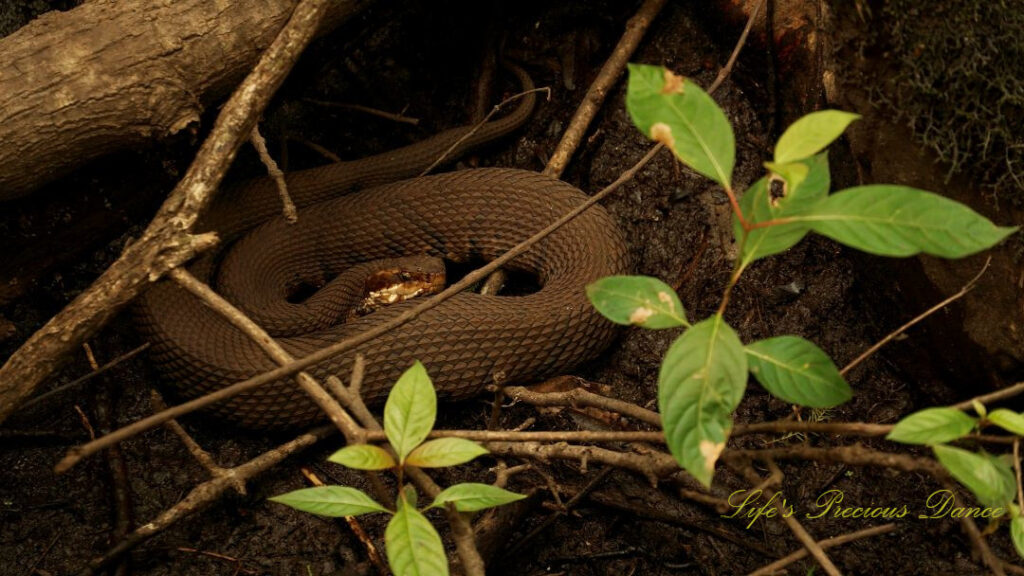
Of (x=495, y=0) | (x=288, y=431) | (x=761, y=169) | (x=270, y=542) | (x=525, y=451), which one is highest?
(x=495, y=0)

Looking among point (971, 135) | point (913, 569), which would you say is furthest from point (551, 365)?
point (971, 135)

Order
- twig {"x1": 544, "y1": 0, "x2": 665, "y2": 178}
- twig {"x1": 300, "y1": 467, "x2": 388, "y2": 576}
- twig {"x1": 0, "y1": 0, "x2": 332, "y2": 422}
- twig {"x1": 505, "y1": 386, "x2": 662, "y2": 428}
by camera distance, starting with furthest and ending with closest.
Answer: twig {"x1": 544, "y1": 0, "x2": 665, "y2": 178}
twig {"x1": 300, "y1": 467, "x2": 388, "y2": 576}
twig {"x1": 0, "y1": 0, "x2": 332, "y2": 422}
twig {"x1": 505, "y1": 386, "x2": 662, "y2": 428}

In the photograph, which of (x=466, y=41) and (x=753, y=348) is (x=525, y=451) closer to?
(x=753, y=348)

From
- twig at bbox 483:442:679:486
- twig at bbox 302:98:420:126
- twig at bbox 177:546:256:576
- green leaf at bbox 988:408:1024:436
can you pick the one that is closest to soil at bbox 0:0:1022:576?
twig at bbox 177:546:256:576

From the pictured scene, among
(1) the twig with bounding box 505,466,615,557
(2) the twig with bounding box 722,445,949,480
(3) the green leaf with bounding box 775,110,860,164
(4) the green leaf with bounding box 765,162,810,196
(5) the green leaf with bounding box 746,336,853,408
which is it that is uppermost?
(3) the green leaf with bounding box 775,110,860,164

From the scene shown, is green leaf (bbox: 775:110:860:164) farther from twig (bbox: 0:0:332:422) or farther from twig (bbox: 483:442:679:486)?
twig (bbox: 0:0:332:422)

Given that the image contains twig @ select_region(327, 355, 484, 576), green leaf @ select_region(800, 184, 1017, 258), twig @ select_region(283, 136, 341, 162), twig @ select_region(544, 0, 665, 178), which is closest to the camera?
green leaf @ select_region(800, 184, 1017, 258)

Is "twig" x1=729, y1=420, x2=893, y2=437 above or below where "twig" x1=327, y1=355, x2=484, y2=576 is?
above
